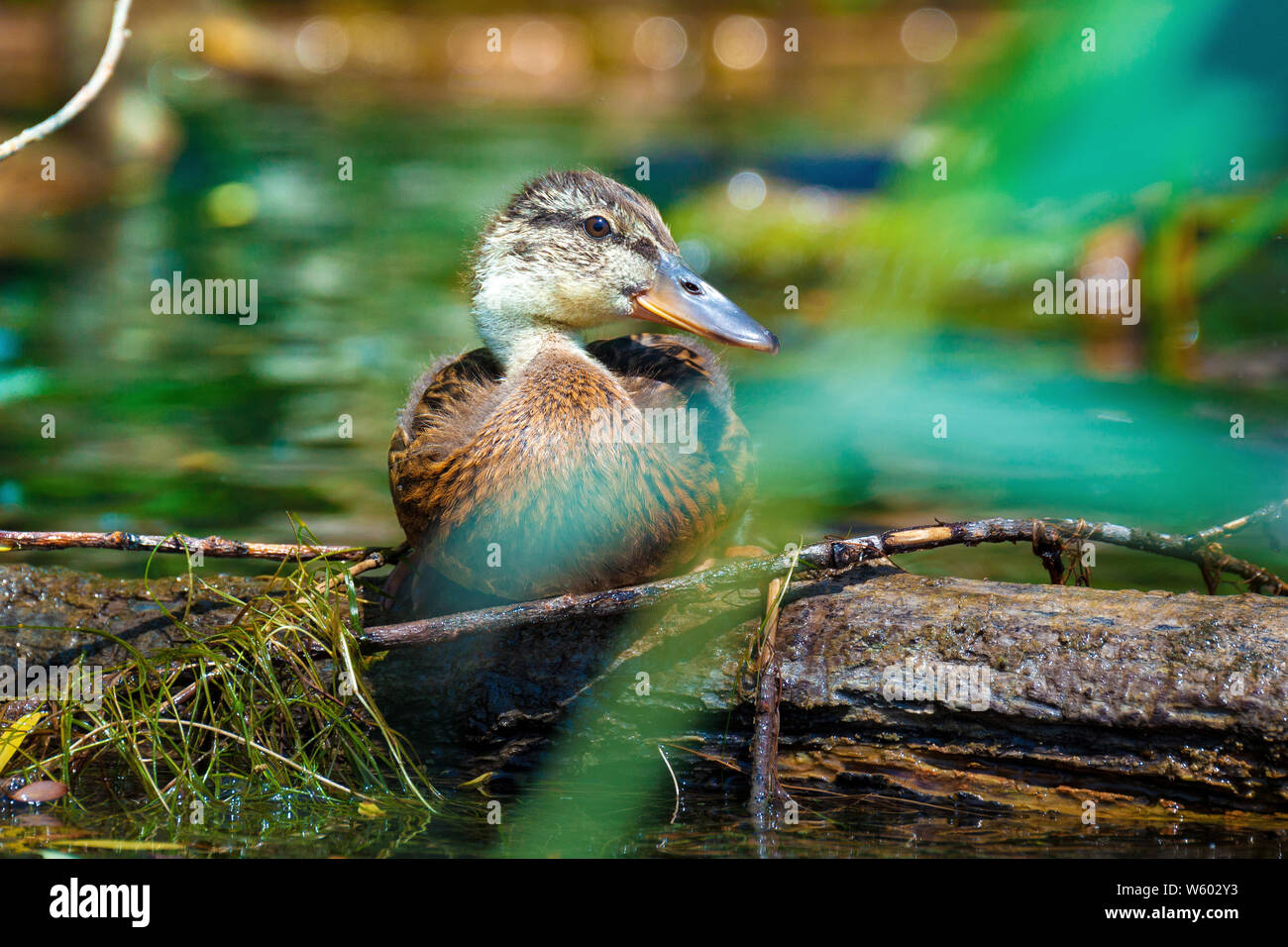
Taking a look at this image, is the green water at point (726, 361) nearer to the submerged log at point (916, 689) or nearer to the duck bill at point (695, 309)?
the submerged log at point (916, 689)

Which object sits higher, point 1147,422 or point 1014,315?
point 1014,315

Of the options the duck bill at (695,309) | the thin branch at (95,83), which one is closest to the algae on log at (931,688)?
the duck bill at (695,309)

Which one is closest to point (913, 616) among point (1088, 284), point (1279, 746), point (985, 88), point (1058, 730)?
point (1058, 730)

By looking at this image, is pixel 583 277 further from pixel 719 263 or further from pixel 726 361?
pixel 719 263

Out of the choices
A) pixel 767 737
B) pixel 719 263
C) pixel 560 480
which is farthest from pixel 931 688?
pixel 719 263

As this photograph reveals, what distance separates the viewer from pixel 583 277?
4133 millimetres

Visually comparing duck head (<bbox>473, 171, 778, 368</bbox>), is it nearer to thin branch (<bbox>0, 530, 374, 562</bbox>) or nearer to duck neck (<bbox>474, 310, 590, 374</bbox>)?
duck neck (<bbox>474, 310, 590, 374</bbox>)

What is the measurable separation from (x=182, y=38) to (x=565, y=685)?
1199 cm

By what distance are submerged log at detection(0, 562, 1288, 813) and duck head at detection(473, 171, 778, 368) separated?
3.88ft

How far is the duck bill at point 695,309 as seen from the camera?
4.08 metres

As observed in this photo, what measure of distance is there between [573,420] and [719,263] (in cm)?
621

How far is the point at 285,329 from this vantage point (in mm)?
8062

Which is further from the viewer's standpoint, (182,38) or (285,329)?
(182,38)

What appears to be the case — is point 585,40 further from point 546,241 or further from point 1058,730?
point 1058,730
